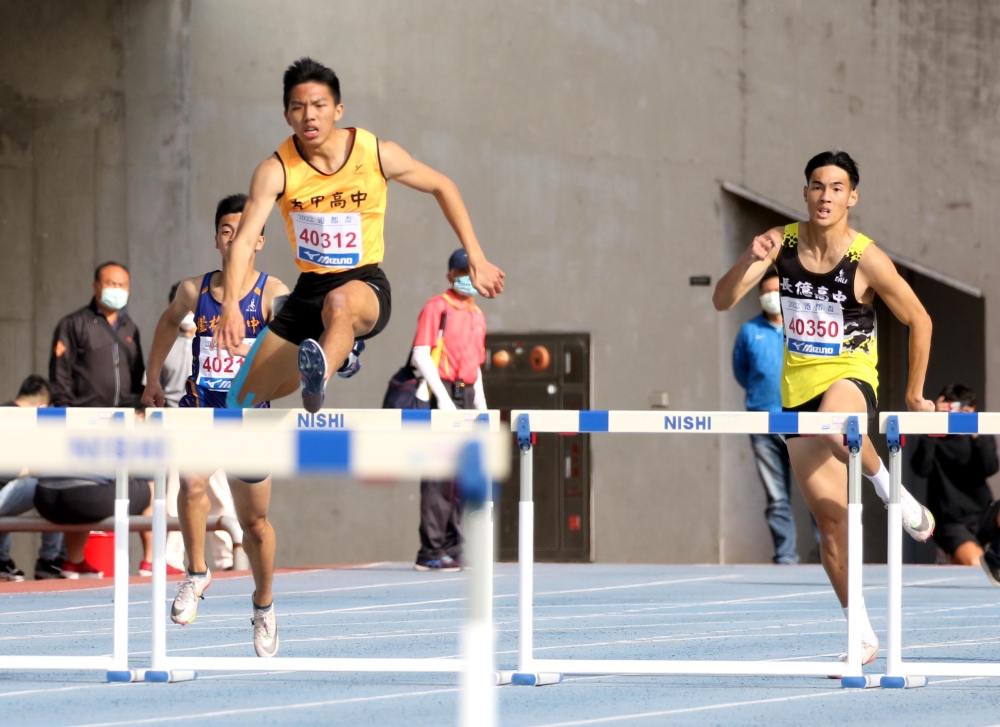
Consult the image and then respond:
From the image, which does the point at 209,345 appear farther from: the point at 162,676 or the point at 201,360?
the point at 162,676

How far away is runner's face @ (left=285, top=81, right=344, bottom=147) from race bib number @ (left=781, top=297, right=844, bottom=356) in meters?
1.84

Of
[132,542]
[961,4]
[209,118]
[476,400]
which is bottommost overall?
[132,542]

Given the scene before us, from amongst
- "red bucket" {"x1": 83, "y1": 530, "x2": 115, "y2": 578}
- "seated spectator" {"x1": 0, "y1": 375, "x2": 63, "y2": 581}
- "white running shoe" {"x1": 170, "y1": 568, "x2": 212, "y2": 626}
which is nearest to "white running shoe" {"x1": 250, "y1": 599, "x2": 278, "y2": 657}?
"white running shoe" {"x1": 170, "y1": 568, "x2": 212, "y2": 626}

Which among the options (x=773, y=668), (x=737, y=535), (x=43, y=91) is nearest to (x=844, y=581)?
(x=773, y=668)

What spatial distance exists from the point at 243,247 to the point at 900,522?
248cm

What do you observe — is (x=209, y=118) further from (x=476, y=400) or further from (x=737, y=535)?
(x=737, y=535)

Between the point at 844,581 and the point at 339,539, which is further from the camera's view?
the point at 339,539

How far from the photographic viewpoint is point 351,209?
5.79 meters

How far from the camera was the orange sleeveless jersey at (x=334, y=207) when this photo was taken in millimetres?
5773

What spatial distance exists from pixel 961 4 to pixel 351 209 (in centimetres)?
1035

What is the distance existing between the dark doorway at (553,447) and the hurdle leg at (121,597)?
8568 millimetres

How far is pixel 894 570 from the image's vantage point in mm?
5285

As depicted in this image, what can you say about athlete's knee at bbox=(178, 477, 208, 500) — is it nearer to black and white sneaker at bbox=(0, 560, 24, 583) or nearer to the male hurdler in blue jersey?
the male hurdler in blue jersey

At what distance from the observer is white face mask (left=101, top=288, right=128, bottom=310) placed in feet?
36.4
